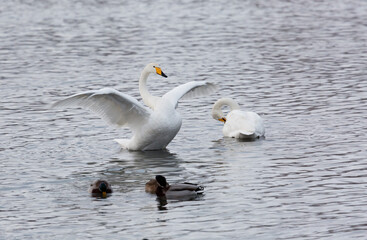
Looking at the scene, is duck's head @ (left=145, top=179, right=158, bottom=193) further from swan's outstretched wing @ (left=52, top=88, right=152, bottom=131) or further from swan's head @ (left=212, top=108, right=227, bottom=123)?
swan's head @ (left=212, top=108, right=227, bottom=123)

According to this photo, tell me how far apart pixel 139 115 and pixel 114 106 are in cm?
49

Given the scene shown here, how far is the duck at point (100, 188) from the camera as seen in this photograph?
12.8 meters

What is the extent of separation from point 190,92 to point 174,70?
7561mm

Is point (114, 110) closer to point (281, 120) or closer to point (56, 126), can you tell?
point (56, 126)

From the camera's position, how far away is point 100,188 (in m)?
12.8

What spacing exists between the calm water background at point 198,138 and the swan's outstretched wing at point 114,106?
24.0 inches

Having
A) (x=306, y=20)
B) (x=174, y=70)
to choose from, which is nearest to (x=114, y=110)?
(x=174, y=70)

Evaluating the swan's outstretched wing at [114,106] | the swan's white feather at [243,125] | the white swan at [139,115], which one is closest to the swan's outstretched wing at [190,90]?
the white swan at [139,115]

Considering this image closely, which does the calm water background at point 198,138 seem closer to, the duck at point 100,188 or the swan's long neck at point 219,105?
the duck at point 100,188

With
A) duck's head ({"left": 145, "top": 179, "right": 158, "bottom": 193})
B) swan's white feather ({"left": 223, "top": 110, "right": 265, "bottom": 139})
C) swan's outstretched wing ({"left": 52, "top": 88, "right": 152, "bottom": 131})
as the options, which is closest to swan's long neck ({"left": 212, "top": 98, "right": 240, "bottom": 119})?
swan's white feather ({"left": 223, "top": 110, "right": 265, "bottom": 139})

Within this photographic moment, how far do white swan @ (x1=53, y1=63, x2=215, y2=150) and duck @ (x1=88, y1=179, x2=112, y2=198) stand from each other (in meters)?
3.00

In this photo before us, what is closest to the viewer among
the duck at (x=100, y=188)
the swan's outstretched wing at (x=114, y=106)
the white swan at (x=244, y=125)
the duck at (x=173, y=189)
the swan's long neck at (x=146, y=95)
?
the duck at (x=173, y=189)

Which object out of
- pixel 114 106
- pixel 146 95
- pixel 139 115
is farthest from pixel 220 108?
pixel 114 106

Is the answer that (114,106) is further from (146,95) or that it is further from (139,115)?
(146,95)
